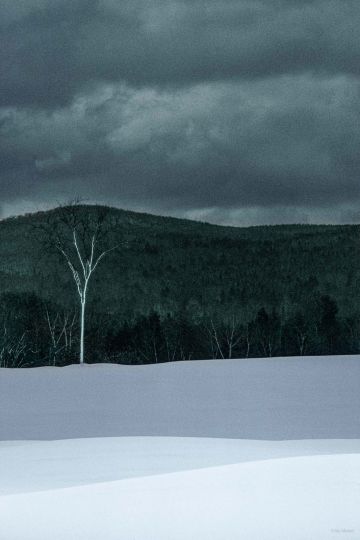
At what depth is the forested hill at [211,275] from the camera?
3991 cm

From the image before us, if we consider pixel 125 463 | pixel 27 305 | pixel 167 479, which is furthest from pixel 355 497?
pixel 27 305

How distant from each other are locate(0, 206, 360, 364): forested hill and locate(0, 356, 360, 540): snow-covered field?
2792 cm

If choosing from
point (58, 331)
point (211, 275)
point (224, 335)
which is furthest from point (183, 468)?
point (211, 275)

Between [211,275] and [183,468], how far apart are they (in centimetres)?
3776

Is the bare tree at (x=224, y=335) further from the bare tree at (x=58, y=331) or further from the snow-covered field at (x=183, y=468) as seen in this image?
the snow-covered field at (x=183, y=468)

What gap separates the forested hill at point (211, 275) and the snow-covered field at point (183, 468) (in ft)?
91.6

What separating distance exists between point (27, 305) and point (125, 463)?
2793 centimetres

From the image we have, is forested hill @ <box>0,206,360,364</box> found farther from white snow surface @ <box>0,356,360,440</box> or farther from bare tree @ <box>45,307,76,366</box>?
white snow surface @ <box>0,356,360,440</box>

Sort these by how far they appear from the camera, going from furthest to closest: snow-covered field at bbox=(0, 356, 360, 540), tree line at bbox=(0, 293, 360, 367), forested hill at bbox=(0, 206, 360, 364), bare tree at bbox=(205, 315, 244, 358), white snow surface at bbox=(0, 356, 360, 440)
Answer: forested hill at bbox=(0, 206, 360, 364)
bare tree at bbox=(205, 315, 244, 358)
tree line at bbox=(0, 293, 360, 367)
white snow surface at bbox=(0, 356, 360, 440)
snow-covered field at bbox=(0, 356, 360, 540)

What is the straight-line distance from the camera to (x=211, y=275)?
4281 centimetres

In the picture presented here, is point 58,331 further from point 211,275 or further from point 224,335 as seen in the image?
point 211,275

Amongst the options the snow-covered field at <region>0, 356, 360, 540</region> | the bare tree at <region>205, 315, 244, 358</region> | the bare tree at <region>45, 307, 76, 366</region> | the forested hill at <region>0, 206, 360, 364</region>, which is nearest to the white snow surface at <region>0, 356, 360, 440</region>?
the snow-covered field at <region>0, 356, 360, 540</region>

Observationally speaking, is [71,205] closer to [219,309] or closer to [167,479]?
[167,479]

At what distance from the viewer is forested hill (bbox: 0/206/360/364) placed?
131 feet
